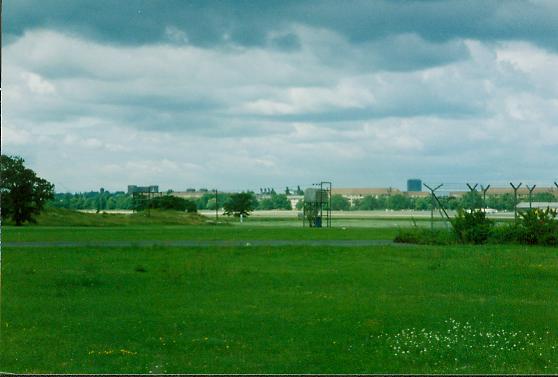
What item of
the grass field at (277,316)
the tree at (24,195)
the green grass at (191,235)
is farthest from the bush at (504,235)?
the tree at (24,195)

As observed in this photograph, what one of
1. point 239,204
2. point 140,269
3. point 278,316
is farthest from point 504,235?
point 239,204

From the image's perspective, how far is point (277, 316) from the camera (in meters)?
12.9

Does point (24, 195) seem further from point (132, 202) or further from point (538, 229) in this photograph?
point (538, 229)

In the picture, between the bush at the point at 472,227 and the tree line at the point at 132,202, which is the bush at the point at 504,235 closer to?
the bush at the point at 472,227

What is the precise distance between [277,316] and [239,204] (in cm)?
6927

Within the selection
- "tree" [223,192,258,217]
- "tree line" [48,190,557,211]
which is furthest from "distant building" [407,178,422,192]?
"tree" [223,192,258,217]

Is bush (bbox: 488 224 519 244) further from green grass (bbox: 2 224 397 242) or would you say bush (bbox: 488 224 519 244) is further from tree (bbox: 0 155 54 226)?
→ tree (bbox: 0 155 54 226)

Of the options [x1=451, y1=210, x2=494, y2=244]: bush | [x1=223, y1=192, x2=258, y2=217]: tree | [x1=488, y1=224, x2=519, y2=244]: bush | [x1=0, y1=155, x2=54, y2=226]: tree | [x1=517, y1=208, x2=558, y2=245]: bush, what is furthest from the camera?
[x1=223, y1=192, x2=258, y2=217]: tree

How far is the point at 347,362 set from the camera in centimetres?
968

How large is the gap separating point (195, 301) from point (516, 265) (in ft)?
35.2

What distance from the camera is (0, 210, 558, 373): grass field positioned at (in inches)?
381

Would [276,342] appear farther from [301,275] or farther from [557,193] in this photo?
[557,193]

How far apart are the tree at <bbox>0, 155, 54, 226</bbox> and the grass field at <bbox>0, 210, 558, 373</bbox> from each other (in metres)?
36.0

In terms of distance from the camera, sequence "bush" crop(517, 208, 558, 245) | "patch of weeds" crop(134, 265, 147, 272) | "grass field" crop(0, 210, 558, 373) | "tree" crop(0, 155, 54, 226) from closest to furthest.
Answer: "grass field" crop(0, 210, 558, 373), "patch of weeds" crop(134, 265, 147, 272), "bush" crop(517, 208, 558, 245), "tree" crop(0, 155, 54, 226)
